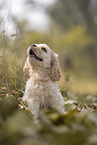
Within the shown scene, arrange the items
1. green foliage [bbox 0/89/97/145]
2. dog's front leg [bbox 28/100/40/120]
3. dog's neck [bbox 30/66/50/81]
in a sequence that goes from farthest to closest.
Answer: dog's neck [bbox 30/66/50/81]
dog's front leg [bbox 28/100/40/120]
green foliage [bbox 0/89/97/145]

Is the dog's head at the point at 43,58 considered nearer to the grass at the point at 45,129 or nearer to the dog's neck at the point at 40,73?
the dog's neck at the point at 40,73

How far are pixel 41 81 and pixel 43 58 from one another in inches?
11.2

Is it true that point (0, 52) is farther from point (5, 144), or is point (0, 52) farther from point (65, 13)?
point (65, 13)

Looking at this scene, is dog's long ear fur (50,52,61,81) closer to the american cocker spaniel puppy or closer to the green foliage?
the american cocker spaniel puppy

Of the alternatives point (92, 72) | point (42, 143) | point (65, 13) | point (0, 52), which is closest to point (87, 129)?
point (42, 143)

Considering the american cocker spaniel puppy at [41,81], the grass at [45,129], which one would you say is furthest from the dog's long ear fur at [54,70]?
the grass at [45,129]

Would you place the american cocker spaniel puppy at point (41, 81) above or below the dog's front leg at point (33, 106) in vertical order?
above

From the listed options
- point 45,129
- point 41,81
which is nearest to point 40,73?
point 41,81

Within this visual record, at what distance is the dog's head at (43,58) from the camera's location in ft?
7.16

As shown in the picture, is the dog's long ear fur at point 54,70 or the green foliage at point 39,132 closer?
the green foliage at point 39,132

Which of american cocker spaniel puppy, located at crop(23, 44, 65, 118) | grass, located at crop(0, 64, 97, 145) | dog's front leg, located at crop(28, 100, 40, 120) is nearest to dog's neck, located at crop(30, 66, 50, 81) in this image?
american cocker spaniel puppy, located at crop(23, 44, 65, 118)

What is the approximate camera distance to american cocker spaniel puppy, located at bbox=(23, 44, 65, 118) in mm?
2191

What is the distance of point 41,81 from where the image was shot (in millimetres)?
2279

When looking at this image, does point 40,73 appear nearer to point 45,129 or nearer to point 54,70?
point 54,70
